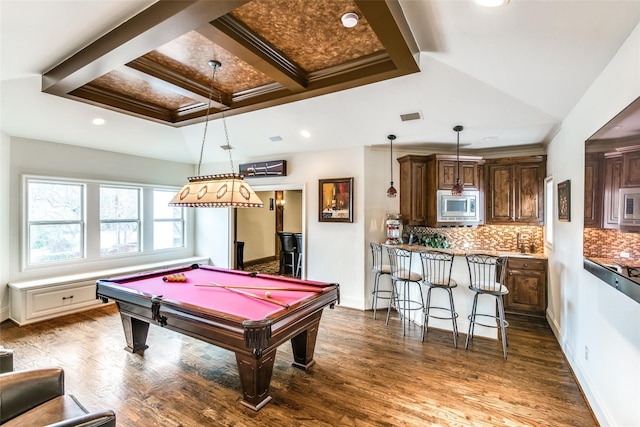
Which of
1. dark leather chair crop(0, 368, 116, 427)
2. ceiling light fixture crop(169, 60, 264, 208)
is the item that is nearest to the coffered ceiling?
ceiling light fixture crop(169, 60, 264, 208)

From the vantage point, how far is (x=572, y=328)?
3150 millimetres

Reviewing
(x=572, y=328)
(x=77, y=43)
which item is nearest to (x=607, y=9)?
(x=572, y=328)

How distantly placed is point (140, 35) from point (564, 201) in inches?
174

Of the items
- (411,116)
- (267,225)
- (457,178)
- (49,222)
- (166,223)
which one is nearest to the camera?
(411,116)

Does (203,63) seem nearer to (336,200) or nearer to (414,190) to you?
(336,200)

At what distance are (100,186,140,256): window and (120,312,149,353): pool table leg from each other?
2766mm

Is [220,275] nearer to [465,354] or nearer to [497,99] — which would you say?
[465,354]

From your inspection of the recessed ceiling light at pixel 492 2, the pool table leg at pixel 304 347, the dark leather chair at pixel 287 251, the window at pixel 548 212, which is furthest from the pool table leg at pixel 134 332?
the window at pixel 548 212

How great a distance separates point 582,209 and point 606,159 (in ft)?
A: 2.73

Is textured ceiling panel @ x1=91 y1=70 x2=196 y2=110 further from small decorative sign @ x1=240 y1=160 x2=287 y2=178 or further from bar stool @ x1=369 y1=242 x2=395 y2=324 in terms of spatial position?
bar stool @ x1=369 y1=242 x2=395 y2=324

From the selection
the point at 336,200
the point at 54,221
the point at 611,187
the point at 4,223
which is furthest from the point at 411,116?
the point at 4,223

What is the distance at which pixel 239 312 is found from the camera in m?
2.43

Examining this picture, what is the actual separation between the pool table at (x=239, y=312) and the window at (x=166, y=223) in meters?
3.03

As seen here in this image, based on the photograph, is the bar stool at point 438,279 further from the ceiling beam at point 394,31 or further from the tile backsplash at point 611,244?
the ceiling beam at point 394,31
